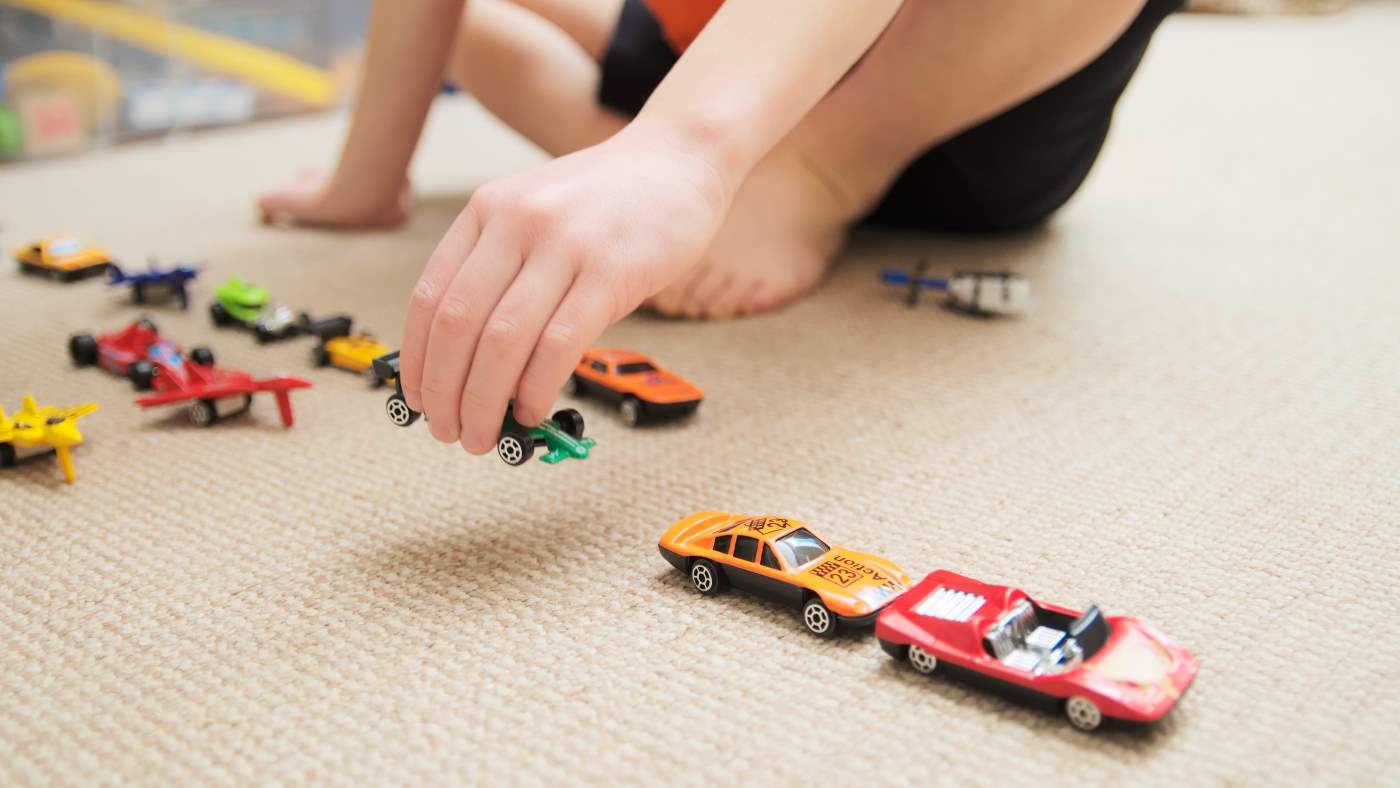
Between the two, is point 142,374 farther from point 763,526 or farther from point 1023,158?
point 1023,158

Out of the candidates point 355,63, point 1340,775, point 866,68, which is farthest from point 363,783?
point 355,63

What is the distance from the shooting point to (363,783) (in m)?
0.45

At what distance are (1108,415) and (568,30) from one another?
625mm

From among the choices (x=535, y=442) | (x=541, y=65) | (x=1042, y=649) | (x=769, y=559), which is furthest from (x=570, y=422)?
(x=541, y=65)

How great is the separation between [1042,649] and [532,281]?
290mm

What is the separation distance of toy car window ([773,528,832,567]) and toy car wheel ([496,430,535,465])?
138 mm

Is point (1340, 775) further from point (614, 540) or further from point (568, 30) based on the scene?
point (568, 30)

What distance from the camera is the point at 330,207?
3.90ft

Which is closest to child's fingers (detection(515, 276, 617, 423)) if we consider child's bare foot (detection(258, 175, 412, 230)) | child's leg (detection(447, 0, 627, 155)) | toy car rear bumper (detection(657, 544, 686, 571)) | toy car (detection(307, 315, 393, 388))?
toy car rear bumper (detection(657, 544, 686, 571))

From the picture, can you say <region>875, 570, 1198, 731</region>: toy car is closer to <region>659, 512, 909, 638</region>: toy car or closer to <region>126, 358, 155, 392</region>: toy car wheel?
<region>659, 512, 909, 638</region>: toy car

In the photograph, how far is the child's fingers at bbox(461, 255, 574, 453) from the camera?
1.78 feet

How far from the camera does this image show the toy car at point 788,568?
53 centimetres

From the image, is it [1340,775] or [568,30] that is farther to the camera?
[568,30]

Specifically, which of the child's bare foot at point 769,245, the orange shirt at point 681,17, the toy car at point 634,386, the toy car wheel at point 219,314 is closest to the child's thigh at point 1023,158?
the child's bare foot at point 769,245
